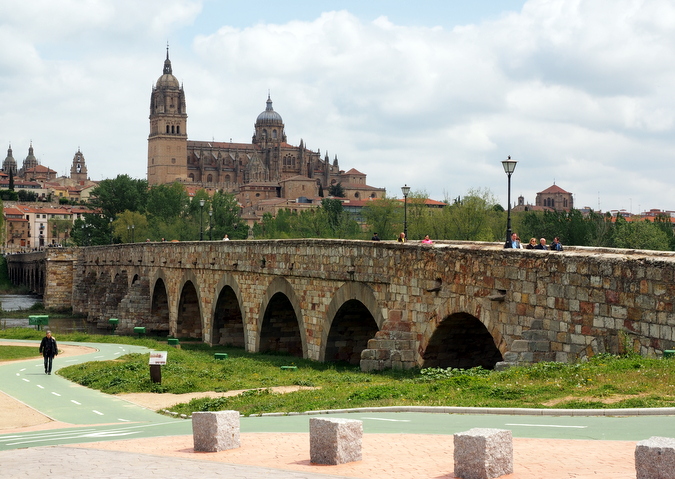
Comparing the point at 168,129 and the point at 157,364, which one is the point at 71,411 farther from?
the point at 168,129

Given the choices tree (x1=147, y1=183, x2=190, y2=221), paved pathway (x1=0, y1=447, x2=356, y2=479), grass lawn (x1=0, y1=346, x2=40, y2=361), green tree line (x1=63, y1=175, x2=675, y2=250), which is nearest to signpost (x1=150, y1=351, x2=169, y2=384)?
paved pathway (x1=0, y1=447, x2=356, y2=479)

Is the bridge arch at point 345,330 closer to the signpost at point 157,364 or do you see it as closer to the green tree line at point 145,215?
the signpost at point 157,364

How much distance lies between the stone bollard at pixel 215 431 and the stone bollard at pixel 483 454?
3242mm

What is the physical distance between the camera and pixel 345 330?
24.1 meters

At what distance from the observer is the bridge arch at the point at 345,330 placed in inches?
923

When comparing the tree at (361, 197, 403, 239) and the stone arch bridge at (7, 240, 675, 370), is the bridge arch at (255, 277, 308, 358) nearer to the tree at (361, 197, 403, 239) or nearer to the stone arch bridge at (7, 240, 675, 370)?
the stone arch bridge at (7, 240, 675, 370)

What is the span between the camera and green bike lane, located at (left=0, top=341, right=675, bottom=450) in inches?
387

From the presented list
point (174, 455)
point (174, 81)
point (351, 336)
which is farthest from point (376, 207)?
point (174, 81)

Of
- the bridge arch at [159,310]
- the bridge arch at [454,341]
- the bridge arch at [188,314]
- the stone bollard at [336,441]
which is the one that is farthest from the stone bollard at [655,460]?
the bridge arch at [159,310]

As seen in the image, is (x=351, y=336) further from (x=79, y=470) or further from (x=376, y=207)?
(x=376, y=207)

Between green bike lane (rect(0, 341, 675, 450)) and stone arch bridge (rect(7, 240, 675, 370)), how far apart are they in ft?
9.57

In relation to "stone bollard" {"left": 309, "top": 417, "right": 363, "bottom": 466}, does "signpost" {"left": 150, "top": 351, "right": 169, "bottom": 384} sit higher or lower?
lower

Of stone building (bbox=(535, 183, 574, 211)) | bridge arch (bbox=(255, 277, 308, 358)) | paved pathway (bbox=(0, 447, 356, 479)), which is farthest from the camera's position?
stone building (bbox=(535, 183, 574, 211))

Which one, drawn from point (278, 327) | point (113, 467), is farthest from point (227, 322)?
point (113, 467)
